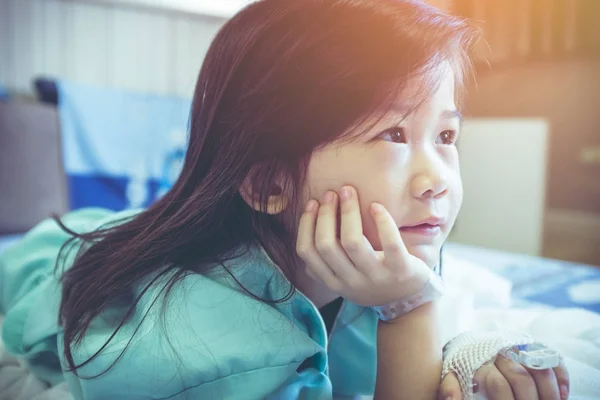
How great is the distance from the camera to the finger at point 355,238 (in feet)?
1.45

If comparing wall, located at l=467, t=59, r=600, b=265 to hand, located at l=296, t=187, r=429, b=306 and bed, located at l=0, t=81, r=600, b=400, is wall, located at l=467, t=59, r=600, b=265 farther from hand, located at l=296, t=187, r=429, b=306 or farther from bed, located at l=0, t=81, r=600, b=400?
hand, located at l=296, t=187, r=429, b=306

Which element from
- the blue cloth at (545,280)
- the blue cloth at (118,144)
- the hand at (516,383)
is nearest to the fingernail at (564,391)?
the hand at (516,383)

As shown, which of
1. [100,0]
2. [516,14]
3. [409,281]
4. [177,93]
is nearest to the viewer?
[409,281]

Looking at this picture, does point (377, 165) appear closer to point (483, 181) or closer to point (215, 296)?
point (215, 296)

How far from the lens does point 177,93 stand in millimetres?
1887

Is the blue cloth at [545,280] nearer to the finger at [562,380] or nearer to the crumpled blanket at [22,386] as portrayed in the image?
the finger at [562,380]

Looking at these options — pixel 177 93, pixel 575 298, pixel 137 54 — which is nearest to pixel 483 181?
pixel 575 298

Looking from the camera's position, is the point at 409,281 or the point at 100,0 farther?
the point at 100,0

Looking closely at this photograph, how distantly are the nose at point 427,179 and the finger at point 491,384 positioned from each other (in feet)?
0.53

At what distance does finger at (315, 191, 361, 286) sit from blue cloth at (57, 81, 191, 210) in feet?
3.80

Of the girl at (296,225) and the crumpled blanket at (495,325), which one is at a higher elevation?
the girl at (296,225)

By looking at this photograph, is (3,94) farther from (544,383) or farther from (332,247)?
(544,383)

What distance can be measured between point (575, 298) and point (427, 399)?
19.7 inches

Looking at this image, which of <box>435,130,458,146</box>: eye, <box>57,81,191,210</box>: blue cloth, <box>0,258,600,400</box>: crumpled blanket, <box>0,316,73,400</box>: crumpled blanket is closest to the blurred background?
<box>57,81,191,210</box>: blue cloth
